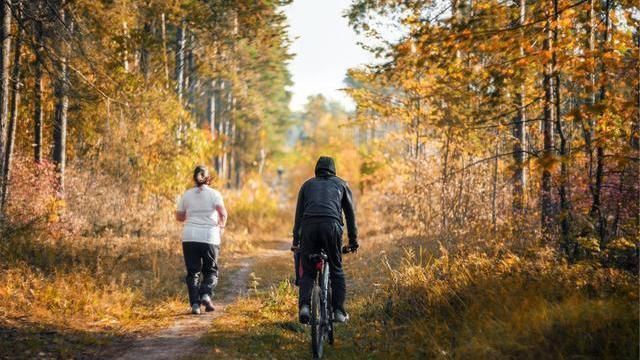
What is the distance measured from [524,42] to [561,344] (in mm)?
2865

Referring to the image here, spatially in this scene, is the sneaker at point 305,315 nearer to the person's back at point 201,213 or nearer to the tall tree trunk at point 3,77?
the person's back at point 201,213

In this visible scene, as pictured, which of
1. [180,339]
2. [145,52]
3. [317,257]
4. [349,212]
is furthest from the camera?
[145,52]

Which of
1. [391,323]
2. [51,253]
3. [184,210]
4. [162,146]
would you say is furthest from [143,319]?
[162,146]

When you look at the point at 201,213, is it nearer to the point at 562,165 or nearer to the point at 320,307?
the point at 320,307

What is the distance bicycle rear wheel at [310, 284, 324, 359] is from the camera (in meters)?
5.87

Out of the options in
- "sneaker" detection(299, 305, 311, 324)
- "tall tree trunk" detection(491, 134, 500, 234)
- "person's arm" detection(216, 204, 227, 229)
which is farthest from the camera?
"tall tree trunk" detection(491, 134, 500, 234)

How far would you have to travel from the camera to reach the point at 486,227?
9.73 m

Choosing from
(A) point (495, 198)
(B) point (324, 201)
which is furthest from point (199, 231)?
(A) point (495, 198)

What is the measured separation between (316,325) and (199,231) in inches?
124

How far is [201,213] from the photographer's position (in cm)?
Result: 842

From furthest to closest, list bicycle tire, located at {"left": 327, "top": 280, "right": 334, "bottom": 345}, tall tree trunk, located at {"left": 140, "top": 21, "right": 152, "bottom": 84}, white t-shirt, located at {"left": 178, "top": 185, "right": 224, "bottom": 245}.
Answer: tall tree trunk, located at {"left": 140, "top": 21, "right": 152, "bottom": 84}
white t-shirt, located at {"left": 178, "top": 185, "right": 224, "bottom": 245}
bicycle tire, located at {"left": 327, "top": 280, "right": 334, "bottom": 345}

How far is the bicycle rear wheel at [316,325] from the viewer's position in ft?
19.3

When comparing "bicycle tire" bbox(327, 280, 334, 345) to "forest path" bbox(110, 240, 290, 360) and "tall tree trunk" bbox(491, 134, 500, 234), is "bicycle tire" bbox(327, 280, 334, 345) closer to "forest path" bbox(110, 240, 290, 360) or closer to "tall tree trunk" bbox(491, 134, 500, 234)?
"forest path" bbox(110, 240, 290, 360)

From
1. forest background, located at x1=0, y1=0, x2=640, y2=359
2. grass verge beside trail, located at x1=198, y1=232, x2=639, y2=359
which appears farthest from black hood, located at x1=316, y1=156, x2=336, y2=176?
grass verge beside trail, located at x1=198, y1=232, x2=639, y2=359
